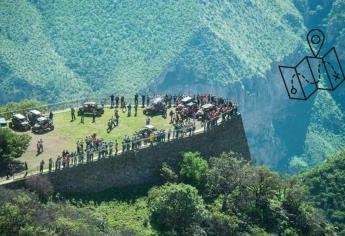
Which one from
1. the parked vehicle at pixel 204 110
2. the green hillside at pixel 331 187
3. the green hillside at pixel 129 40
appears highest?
the parked vehicle at pixel 204 110

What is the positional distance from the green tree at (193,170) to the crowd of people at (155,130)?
2.63m

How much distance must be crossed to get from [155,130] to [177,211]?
11.9 metres

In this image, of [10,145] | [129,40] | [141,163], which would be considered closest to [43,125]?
[10,145]

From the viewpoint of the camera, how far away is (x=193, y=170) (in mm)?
68562

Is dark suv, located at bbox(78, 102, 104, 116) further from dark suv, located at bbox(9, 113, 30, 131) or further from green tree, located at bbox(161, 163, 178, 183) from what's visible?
green tree, located at bbox(161, 163, 178, 183)

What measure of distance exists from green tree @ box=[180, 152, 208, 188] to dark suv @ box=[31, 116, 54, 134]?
12.4m

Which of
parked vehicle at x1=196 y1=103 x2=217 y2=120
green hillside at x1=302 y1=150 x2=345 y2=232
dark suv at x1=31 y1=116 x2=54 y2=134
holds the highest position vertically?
parked vehicle at x1=196 y1=103 x2=217 y2=120

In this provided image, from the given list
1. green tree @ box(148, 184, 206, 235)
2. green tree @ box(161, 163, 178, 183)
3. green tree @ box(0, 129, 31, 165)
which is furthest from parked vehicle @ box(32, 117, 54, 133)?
green tree @ box(148, 184, 206, 235)

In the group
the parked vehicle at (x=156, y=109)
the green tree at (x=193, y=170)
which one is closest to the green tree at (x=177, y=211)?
the green tree at (x=193, y=170)

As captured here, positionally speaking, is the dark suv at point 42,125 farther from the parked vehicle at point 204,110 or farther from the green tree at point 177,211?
the green tree at point 177,211

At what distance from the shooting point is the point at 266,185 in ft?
226

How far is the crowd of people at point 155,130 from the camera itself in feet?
210

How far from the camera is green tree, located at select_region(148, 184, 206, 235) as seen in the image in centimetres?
6034

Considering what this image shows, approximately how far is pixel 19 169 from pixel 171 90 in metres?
126
